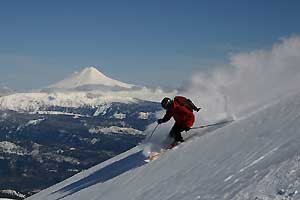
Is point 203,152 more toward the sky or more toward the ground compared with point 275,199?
more toward the sky

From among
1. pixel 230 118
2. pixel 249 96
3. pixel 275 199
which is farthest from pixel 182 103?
pixel 275 199

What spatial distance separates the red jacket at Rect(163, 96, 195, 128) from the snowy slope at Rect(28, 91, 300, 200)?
26.8 inches

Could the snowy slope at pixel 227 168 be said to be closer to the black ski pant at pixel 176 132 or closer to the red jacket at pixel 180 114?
the black ski pant at pixel 176 132

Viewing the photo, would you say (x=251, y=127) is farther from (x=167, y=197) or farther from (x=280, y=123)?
(x=167, y=197)

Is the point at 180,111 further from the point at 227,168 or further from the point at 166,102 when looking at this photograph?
the point at 227,168

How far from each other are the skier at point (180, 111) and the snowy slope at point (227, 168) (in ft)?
1.98

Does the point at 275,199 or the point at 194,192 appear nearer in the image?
the point at 275,199

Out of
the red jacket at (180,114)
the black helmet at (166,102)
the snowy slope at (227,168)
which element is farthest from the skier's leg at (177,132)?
the black helmet at (166,102)

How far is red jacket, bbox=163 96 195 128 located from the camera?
15742 millimetres

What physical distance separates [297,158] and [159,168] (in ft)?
20.4

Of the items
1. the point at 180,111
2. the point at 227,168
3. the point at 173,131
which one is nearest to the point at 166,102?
the point at 180,111

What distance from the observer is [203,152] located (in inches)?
521

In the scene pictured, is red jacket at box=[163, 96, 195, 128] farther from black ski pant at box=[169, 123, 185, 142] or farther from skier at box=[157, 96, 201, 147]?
black ski pant at box=[169, 123, 185, 142]

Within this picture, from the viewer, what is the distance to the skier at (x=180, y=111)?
1572 centimetres
